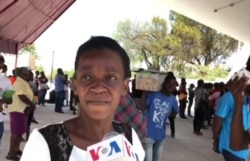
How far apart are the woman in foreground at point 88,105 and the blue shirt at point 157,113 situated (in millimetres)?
3652

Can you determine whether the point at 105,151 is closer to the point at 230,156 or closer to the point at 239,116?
the point at 239,116

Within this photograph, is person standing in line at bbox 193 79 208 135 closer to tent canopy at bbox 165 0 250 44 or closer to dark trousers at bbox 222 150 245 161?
tent canopy at bbox 165 0 250 44

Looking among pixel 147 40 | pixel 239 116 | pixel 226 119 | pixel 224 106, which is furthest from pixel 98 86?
pixel 147 40

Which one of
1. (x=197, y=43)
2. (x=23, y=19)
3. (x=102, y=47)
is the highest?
(x=197, y=43)

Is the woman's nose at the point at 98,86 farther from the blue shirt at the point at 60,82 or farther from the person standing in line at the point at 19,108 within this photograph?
the blue shirt at the point at 60,82

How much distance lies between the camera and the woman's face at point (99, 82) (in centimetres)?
127

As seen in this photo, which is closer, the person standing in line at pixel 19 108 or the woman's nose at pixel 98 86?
the woman's nose at pixel 98 86

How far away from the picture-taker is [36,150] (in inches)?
47.8

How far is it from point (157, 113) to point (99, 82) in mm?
3873

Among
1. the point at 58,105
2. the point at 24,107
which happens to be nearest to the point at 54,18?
the point at 58,105

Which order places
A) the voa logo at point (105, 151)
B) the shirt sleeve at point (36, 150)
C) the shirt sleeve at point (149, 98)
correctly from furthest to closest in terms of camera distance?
the shirt sleeve at point (149, 98), the shirt sleeve at point (36, 150), the voa logo at point (105, 151)

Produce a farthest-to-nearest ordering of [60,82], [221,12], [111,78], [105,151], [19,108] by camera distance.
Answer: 1. [60,82]
2. [221,12]
3. [19,108]
4. [111,78]
5. [105,151]

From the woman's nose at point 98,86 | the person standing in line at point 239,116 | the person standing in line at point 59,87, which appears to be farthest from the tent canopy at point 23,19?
the woman's nose at point 98,86

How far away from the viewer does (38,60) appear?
106 ft
